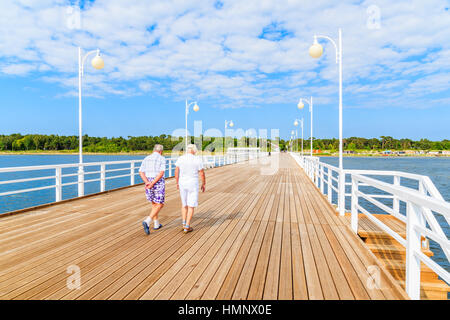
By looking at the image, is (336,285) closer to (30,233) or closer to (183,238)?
(183,238)

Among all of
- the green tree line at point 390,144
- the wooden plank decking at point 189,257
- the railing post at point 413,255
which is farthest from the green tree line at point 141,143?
the railing post at point 413,255

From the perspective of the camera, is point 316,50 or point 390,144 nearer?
point 316,50

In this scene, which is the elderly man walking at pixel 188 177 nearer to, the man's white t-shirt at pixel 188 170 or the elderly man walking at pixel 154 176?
the man's white t-shirt at pixel 188 170

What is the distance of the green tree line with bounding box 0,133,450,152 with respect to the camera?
46000mm

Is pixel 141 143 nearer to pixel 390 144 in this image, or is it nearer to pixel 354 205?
pixel 354 205

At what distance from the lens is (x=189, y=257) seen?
10.6 feet

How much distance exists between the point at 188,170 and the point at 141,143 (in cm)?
4410

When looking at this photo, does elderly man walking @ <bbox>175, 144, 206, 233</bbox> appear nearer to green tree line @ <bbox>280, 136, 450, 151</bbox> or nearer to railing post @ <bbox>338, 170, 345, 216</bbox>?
railing post @ <bbox>338, 170, 345, 216</bbox>

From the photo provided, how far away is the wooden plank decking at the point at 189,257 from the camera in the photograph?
2445 millimetres

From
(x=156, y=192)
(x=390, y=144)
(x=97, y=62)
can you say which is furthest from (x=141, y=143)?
(x=390, y=144)

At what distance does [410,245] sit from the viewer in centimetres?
247

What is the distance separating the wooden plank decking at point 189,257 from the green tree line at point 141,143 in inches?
1085
